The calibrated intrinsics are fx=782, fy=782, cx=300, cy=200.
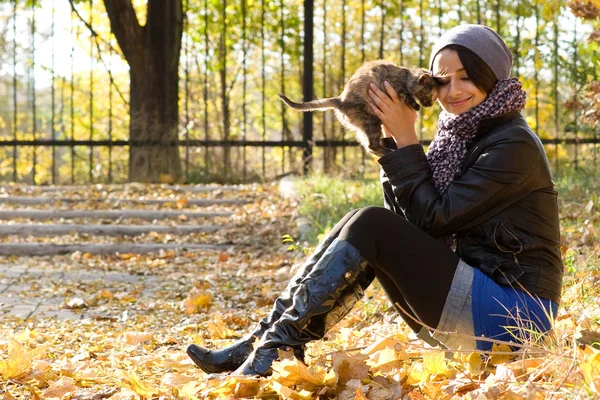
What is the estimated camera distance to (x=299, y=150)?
32.7 ft

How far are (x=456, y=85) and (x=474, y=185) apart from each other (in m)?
0.41

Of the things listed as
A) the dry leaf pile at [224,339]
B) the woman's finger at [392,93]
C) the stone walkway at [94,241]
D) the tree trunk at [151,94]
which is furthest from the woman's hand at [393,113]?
the tree trunk at [151,94]

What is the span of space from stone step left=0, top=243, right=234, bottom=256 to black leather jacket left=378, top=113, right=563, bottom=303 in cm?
422

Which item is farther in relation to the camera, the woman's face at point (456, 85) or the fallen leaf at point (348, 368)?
the woman's face at point (456, 85)

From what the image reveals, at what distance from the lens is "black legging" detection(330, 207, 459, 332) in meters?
2.67

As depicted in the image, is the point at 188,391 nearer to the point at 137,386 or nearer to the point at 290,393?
the point at 137,386

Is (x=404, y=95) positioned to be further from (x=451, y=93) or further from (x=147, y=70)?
(x=147, y=70)

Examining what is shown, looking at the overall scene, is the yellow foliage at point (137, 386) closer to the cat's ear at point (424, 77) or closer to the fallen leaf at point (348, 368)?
the fallen leaf at point (348, 368)

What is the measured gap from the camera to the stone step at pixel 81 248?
6.76m

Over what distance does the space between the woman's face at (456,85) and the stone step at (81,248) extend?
4.19 meters

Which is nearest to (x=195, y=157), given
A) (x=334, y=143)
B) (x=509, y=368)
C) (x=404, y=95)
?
(x=334, y=143)

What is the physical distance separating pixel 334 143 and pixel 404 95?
652 centimetres

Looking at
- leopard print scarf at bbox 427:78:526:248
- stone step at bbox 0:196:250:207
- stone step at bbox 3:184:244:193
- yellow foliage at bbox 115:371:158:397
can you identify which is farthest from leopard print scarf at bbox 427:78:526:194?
stone step at bbox 3:184:244:193

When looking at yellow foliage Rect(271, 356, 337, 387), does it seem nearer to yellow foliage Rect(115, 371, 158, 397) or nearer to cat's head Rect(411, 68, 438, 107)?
yellow foliage Rect(115, 371, 158, 397)
